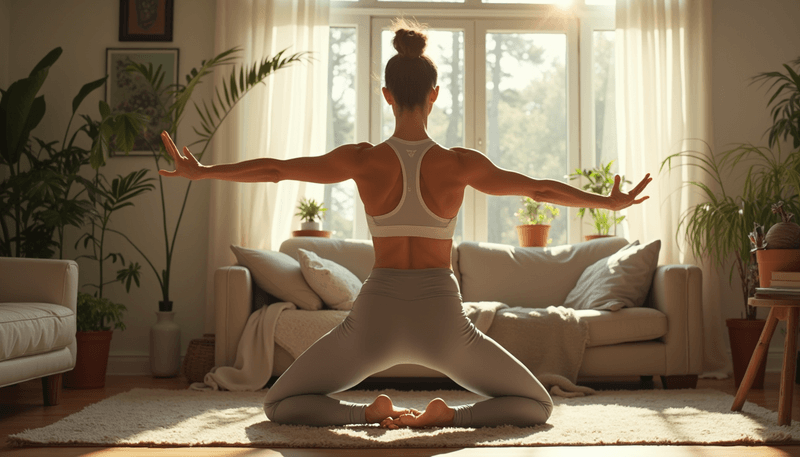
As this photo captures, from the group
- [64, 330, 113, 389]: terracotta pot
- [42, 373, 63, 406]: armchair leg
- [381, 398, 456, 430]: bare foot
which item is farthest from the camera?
[64, 330, 113, 389]: terracotta pot

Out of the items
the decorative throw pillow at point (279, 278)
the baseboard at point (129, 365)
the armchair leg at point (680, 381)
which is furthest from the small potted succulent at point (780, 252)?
the baseboard at point (129, 365)

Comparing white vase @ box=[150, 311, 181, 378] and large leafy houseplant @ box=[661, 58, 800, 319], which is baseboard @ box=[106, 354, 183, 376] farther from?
large leafy houseplant @ box=[661, 58, 800, 319]

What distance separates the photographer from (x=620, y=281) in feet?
11.7

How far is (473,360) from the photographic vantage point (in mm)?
2049

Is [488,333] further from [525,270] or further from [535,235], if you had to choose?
[535,235]

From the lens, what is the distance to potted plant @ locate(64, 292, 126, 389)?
3574mm

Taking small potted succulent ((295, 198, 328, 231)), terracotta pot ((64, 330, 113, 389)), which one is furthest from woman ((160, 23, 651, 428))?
small potted succulent ((295, 198, 328, 231))

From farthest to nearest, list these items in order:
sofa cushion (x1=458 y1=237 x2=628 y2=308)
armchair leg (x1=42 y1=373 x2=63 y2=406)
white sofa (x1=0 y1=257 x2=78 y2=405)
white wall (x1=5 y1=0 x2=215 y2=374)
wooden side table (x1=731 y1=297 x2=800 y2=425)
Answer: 1. white wall (x1=5 y1=0 x2=215 y2=374)
2. sofa cushion (x1=458 y1=237 x2=628 y2=308)
3. armchair leg (x1=42 y1=373 x2=63 y2=406)
4. white sofa (x1=0 y1=257 x2=78 y2=405)
5. wooden side table (x1=731 y1=297 x2=800 y2=425)

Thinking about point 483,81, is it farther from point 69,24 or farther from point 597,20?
point 69,24

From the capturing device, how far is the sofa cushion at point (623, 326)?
3.32m

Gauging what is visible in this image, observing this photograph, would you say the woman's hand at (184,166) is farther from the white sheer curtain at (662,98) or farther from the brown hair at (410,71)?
the white sheer curtain at (662,98)

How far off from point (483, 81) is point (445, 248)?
2958 millimetres

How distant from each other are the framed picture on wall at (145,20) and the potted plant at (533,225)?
277cm

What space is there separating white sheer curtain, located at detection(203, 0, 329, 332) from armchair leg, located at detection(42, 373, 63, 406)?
1440 mm
